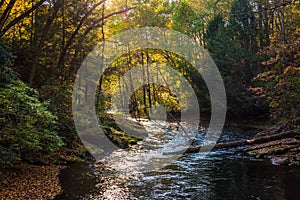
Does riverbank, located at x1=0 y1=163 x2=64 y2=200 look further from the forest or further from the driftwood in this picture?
the driftwood

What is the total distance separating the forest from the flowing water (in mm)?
1552

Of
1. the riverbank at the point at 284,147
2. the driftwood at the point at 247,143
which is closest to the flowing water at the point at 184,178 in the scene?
the riverbank at the point at 284,147

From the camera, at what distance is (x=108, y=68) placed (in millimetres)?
23453

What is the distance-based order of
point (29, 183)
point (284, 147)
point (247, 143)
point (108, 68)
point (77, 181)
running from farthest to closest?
point (108, 68) < point (247, 143) < point (284, 147) < point (77, 181) < point (29, 183)

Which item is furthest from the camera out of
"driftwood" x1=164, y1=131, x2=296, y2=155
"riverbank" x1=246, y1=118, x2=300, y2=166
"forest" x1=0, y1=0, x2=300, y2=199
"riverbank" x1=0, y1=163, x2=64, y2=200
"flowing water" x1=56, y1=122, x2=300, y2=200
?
"driftwood" x1=164, y1=131, x2=296, y2=155

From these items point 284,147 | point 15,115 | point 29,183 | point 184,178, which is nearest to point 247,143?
point 284,147

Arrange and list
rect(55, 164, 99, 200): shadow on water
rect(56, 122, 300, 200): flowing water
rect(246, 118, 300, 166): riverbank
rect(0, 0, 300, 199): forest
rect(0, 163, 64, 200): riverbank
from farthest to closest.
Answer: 1. rect(246, 118, 300, 166): riverbank
2. rect(0, 0, 300, 199): forest
3. rect(55, 164, 99, 200): shadow on water
4. rect(56, 122, 300, 200): flowing water
5. rect(0, 163, 64, 200): riverbank

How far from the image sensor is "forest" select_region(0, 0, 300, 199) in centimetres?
909

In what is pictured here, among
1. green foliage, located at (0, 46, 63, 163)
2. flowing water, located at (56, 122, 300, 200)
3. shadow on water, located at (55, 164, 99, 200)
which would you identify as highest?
green foliage, located at (0, 46, 63, 163)

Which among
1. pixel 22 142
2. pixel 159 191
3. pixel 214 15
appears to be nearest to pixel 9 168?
pixel 22 142

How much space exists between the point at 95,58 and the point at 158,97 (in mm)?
18409

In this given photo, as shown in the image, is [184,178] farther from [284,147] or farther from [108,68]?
[108,68]

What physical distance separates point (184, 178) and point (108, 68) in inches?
603

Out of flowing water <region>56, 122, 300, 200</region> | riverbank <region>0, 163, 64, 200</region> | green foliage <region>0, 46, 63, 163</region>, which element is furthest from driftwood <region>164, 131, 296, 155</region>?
green foliage <region>0, 46, 63, 163</region>
